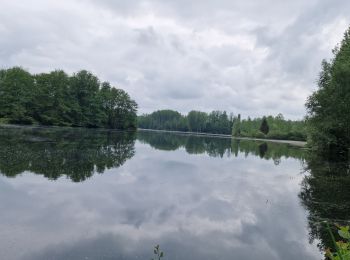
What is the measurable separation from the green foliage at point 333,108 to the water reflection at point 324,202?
553 inches

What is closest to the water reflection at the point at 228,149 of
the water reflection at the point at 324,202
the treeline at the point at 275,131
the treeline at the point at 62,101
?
the water reflection at the point at 324,202

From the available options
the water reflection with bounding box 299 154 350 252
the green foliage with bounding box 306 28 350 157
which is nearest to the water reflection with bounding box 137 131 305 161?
the green foliage with bounding box 306 28 350 157

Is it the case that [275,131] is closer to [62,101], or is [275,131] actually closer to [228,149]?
[62,101]

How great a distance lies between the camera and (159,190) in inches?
656

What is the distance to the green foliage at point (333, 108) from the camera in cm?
3580

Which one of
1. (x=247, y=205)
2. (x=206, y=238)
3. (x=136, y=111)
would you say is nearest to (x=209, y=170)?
(x=247, y=205)

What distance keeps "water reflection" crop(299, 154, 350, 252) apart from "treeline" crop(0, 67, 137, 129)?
76336 millimetres

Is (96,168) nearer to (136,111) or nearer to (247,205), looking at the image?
(247,205)

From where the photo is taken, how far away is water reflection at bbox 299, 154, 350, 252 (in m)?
11.4

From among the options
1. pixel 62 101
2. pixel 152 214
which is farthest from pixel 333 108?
pixel 62 101

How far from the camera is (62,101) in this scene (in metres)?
98.1

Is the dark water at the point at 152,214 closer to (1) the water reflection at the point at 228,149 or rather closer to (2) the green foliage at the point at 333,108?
(2) the green foliage at the point at 333,108

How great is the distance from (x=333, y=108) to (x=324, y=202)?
25057 millimetres

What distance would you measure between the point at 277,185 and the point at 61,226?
590 inches
